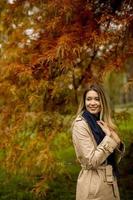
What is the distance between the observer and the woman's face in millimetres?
4035

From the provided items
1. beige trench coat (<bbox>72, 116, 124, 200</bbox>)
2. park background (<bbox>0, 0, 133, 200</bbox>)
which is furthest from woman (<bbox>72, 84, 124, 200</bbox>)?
park background (<bbox>0, 0, 133, 200</bbox>)

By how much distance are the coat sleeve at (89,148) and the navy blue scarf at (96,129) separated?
5cm

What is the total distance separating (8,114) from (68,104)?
769 mm

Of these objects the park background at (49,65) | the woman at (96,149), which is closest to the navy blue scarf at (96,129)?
the woman at (96,149)

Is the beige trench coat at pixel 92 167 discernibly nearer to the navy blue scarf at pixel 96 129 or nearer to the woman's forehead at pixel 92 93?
the navy blue scarf at pixel 96 129

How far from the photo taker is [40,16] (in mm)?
6047

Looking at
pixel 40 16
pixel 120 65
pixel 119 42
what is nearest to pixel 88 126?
pixel 120 65

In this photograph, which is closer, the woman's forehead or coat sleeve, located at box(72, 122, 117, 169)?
coat sleeve, located at box(72, 122, 117, 169)

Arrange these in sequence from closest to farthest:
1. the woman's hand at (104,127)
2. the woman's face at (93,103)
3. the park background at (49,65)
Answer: the woman's hand at (104,127)
the woman's face at (93,103)
the park background at (49,65)

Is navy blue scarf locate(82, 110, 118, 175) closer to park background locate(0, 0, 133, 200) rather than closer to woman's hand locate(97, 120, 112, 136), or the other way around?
woman's hand locate(97, 120, 112, 136)

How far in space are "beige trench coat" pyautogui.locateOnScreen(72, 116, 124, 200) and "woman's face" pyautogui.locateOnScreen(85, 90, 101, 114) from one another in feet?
0.45

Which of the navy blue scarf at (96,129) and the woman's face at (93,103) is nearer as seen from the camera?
the navy blue scarf at (96,129)

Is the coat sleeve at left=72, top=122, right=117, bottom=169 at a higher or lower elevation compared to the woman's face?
lower

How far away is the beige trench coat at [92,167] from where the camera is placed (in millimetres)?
3812
